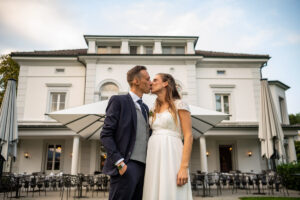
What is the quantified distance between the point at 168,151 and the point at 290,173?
11.9m

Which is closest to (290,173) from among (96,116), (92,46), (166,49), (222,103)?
(222,103)

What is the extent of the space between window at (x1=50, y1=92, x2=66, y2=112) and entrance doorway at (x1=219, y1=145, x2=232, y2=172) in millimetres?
12125

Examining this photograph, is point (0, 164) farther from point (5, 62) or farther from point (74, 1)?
point (5, 62)

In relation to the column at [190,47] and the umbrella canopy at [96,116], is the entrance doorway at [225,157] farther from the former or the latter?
the umbrella canopy at [96,116]

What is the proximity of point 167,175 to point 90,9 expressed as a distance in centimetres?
1747

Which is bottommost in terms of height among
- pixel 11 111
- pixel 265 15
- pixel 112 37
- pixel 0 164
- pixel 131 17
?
pixel 0 164

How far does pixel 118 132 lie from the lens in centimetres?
219

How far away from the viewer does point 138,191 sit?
215 cm

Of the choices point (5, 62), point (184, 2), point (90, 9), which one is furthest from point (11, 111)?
point (5, 62)

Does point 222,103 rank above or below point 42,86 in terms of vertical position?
below

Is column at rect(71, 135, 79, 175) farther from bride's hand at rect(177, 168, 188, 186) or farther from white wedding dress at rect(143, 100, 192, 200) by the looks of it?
bride's hand at rect(177, 168, 188, 186)

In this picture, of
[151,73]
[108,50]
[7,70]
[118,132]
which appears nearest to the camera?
[118,132]

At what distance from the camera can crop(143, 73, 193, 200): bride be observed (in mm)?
2092

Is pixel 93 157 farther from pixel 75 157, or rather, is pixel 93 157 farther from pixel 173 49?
pixel 173 49
